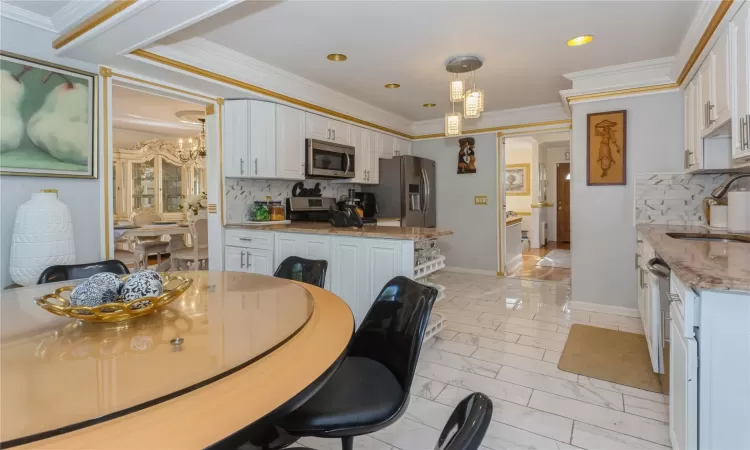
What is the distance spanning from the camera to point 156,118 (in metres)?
5.70

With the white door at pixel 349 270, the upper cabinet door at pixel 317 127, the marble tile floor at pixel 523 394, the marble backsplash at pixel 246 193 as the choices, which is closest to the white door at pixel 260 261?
the marble backsplash at pixel 246 193

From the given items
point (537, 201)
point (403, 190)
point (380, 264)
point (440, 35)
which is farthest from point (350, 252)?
point (537, 201)

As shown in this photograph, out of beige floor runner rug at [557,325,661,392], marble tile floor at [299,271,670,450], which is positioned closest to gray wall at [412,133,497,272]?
marble tile floor at [299,271,670,450]

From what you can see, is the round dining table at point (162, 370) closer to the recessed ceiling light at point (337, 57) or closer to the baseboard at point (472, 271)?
the recessed ceiling light at point (337, 57)

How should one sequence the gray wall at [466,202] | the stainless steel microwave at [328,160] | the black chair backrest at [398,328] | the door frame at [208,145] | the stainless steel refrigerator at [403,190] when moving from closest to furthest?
1. the black chair backrest at [398,328]
2. the door frame at [208,145]
3. the stainless steel microwave at [328,160]
4. the stainless steel refrigerator at [403,190]
5. the gray wall at [466,202]

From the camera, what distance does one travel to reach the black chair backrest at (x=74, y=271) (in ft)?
6.23

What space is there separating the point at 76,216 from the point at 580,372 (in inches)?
141

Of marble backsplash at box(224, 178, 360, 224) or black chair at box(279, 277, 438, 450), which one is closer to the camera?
black chair at box(279, 277, 438, 450)

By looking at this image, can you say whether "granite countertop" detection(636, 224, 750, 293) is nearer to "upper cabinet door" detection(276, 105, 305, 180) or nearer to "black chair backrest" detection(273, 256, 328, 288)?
"black chair backrest" detection(273, 256, 328, 288)

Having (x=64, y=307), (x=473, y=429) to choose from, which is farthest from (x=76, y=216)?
(x=473, y=429)

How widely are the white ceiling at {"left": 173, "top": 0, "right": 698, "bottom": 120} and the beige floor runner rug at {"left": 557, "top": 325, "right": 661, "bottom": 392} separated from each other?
237cm

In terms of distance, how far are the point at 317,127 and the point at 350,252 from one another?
187cm

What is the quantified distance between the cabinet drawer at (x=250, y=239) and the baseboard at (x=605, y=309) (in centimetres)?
314

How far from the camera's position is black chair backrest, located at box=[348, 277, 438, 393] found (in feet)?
4.46
